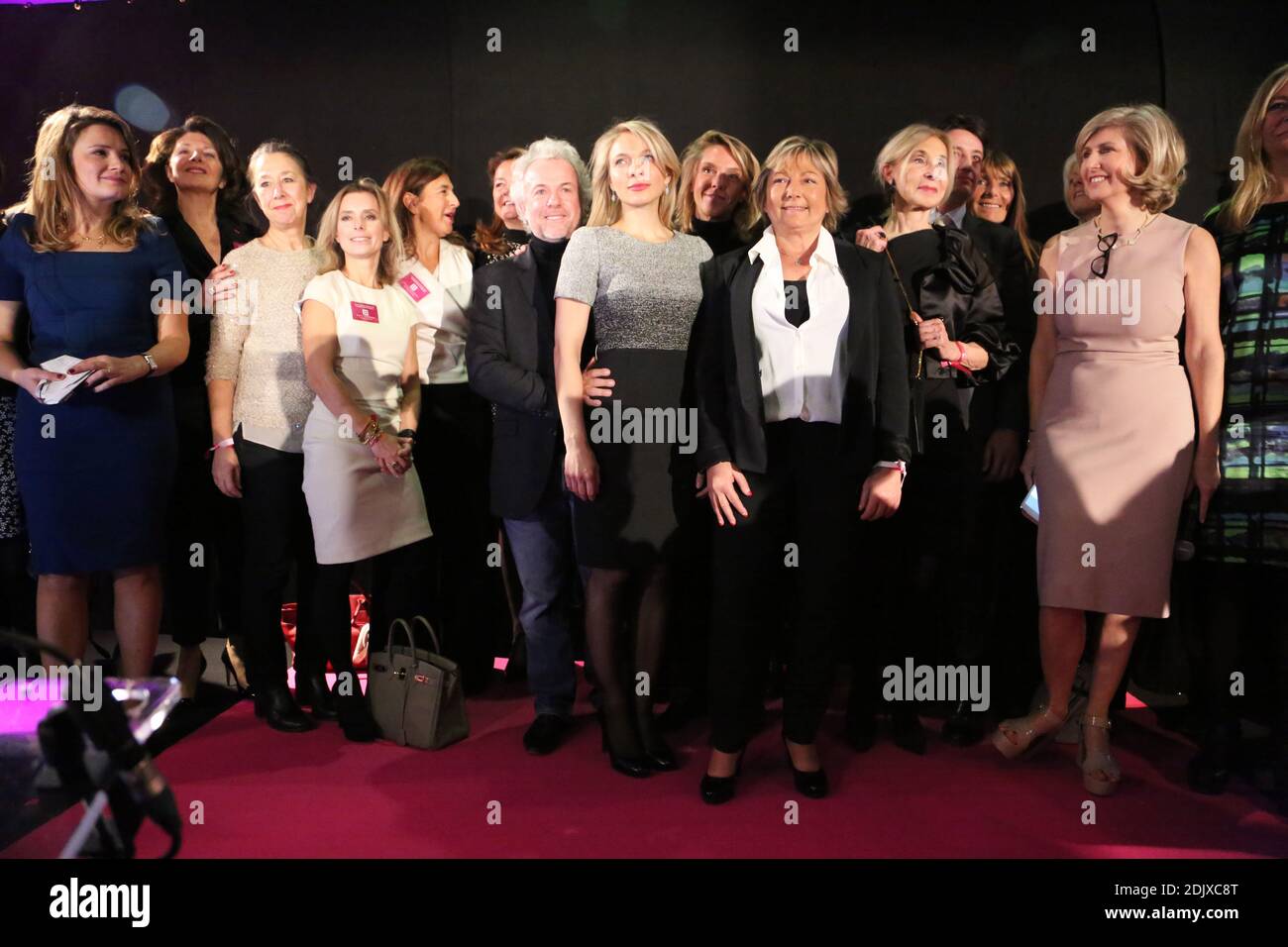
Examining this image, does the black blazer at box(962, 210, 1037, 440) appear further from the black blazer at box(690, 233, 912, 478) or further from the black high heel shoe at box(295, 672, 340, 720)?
the black high heel shoe at box(295, 672, 340, 720)

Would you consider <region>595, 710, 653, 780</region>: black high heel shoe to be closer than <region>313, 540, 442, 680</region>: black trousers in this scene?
Yes

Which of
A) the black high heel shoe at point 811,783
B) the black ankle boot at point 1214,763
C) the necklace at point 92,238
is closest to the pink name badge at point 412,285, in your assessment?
the necklace at point 92,238

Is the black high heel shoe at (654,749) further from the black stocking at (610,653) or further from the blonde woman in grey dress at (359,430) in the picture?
the blonde woman in grey dress at (359,430)

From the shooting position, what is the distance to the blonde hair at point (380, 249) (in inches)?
133

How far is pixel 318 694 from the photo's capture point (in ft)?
11.7

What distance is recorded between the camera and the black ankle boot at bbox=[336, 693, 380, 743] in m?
3.33

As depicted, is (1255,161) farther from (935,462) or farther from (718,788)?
(718,788)

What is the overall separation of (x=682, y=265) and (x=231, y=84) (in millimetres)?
2638

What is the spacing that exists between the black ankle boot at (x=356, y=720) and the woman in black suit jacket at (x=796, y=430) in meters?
1.19

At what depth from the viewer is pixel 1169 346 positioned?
9.77 ft

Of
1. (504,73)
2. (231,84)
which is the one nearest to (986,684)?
(504,73)

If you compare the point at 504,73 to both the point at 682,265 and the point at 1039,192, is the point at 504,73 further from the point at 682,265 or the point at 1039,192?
the point at 1039,192

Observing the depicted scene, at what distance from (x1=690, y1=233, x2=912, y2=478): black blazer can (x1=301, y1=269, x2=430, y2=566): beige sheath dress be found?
1176 mm

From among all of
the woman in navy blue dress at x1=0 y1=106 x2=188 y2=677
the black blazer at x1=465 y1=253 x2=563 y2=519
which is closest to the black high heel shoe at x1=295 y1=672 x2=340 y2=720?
the woman in navy blue dress at x1=0 y1=106 x2=188 y2=677
